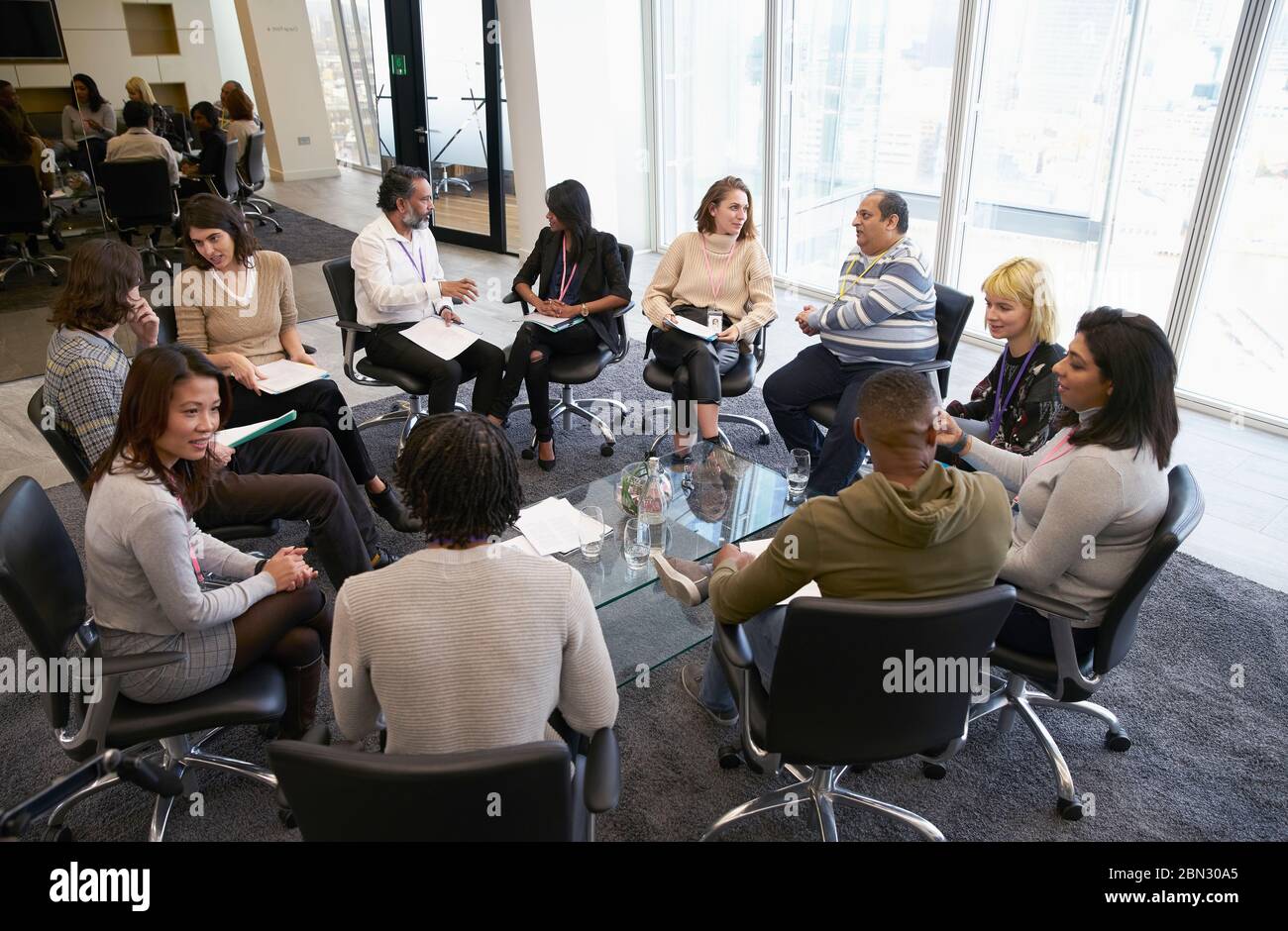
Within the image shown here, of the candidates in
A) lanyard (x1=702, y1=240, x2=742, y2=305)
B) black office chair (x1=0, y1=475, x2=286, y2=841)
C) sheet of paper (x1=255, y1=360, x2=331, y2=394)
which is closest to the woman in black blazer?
lanyard (x1=702, y1=240, x2=742, y2=305)

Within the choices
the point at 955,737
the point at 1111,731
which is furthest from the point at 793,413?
the point at 955,737

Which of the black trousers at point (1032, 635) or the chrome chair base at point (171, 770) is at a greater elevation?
the black trousers at point (1032, 635)

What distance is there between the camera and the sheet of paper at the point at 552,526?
8.96 feet

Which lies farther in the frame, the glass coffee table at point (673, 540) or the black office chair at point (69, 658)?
the glass coffee table at point (673, 540)

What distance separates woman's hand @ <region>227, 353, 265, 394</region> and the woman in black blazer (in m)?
1.11

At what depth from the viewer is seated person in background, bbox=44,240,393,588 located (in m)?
2.67

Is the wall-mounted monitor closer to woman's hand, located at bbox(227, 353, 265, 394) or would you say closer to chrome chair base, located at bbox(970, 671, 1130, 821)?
woman's hand, located at bbox(227, 353, 265, 394)

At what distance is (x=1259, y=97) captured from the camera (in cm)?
389

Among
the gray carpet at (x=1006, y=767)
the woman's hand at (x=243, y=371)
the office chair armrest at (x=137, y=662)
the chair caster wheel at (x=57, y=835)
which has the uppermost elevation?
the woman's hand at (x=243, y=371)

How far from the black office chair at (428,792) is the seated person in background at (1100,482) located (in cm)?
134

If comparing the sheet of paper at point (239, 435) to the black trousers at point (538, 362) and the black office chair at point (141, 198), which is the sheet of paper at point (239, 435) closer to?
the black trousers at point (538, 362)

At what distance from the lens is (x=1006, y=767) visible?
243 cm

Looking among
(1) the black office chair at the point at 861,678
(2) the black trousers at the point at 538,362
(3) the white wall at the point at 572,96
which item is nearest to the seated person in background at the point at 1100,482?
(1) the black office chair at the point at 861,678

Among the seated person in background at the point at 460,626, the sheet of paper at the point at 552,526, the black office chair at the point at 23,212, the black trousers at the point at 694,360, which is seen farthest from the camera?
the black office chair at the point at 23,212
